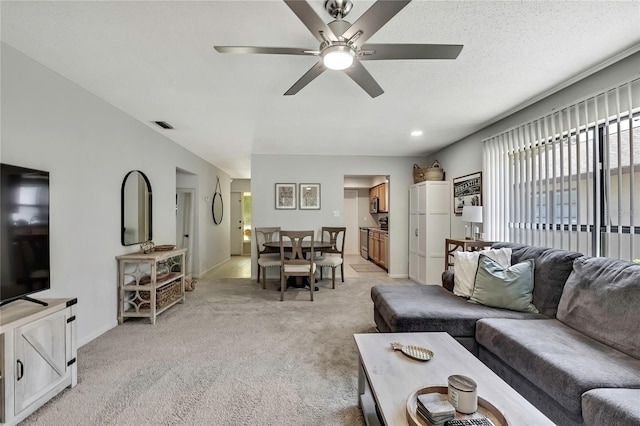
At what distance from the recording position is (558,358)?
1574 mm

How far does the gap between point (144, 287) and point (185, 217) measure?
280 cm

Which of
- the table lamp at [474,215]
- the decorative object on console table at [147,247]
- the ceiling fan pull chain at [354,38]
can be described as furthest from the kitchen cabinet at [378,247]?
the ceiling fan pull chain at [354,38]

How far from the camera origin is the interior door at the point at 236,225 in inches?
353

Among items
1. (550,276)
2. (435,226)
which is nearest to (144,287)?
→ (550,276)

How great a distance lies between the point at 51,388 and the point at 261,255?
11.4 ft

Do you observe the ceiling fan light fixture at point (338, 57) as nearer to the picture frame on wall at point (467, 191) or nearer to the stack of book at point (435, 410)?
the stack of book at point (435, 410)

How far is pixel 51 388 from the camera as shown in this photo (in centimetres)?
187

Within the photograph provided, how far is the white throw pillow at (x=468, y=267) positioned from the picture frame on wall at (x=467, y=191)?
1407mm

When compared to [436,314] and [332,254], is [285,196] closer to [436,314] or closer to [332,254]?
[332,254]

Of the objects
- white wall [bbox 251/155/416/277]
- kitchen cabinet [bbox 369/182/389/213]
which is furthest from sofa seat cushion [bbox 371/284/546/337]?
kitchen cabinet [bbox 369/182/389/213]

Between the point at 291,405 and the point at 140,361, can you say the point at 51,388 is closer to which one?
the point at 140,361

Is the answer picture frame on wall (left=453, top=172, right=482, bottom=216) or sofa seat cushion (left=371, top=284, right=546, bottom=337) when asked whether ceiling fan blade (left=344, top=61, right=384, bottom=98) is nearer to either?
sofa seat cushion (left=371, top=284, right=546, bottom=337)

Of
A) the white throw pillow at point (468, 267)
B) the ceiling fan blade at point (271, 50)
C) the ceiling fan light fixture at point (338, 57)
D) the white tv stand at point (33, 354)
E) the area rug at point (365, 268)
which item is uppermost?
the ceiling fan blade at point (271, 50)

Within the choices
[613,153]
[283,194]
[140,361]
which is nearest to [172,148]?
[283,194]
